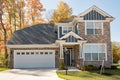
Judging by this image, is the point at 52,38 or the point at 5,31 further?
the point at 5,31

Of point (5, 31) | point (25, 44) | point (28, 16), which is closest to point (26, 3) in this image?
point (28, 16)

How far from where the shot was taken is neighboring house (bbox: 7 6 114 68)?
86.4 feet

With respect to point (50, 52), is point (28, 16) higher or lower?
higher

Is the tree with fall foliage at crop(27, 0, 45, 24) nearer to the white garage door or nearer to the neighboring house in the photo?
the neighboring house

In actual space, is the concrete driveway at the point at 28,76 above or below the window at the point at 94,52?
below

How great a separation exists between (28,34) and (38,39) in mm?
2348

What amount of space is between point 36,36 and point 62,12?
1532 centimetres

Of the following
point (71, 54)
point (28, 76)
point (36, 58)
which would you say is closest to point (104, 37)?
point (71, 54)

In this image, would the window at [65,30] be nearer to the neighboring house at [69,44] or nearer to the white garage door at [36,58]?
the neighboring house at [69,44]

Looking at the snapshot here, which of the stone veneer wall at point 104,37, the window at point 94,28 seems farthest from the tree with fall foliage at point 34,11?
the window at point 94,28

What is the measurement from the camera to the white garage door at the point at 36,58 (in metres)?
28.3

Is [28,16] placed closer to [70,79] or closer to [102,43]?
[102,43]

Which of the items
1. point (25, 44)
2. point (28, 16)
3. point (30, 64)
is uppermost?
point (28, 16)

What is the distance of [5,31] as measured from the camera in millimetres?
39188
